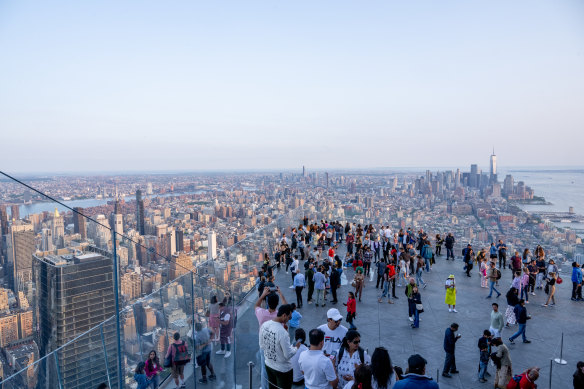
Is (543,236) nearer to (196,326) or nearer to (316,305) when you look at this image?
(316,305)

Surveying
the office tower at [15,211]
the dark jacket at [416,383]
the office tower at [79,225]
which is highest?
the office tower at [15,211]

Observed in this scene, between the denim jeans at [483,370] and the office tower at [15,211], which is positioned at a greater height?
the office tower at [15,211]

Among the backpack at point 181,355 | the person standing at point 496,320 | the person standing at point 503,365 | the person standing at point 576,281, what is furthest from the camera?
the person standing at point 576,281

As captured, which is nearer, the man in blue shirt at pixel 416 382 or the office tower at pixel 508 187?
the man in blue shirt at pixel 416 382

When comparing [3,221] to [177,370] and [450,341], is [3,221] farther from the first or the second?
[450,341]

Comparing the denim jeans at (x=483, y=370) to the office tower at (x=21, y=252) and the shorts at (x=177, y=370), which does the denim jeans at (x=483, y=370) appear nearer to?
the shorts at (x=177, y=370)

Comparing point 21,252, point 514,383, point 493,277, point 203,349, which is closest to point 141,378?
point 203,349

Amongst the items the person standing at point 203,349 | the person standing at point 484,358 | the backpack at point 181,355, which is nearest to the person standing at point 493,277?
the person standing at point 484,358
